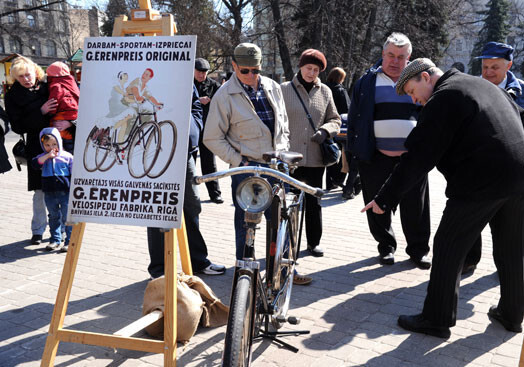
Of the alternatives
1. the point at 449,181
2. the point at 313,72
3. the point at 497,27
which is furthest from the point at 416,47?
the point at 497,27

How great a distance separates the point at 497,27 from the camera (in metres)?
45.7

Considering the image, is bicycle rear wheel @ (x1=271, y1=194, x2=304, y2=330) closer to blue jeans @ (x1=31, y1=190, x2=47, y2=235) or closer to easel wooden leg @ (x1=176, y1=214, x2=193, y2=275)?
easel wooden leg @ (x1=176, y1=214, x2=193, y2=275)

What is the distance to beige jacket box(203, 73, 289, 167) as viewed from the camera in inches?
160

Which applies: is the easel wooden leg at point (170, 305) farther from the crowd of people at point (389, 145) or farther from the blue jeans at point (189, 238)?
the blue jeans at point (189, 238)

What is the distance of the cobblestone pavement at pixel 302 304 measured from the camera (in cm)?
327

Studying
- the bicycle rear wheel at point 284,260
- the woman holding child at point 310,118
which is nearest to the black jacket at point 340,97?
the woman holding child at point 310,118

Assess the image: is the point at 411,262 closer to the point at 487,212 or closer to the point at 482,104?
the point at 487,212

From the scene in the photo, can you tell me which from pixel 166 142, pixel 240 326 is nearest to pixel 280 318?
pixel 240 326

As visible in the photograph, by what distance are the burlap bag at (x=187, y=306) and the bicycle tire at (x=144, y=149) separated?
883mm

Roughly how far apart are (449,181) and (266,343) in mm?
1614

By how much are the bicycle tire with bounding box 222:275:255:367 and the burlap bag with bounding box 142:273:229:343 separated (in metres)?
0.79

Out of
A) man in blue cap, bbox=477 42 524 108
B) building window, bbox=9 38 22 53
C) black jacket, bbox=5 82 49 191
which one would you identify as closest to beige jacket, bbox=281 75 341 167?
man in blue cap, bbox=477 42 524 108

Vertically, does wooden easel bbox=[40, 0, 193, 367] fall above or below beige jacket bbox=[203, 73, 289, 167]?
below

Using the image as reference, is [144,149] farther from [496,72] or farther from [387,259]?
[496,72]
